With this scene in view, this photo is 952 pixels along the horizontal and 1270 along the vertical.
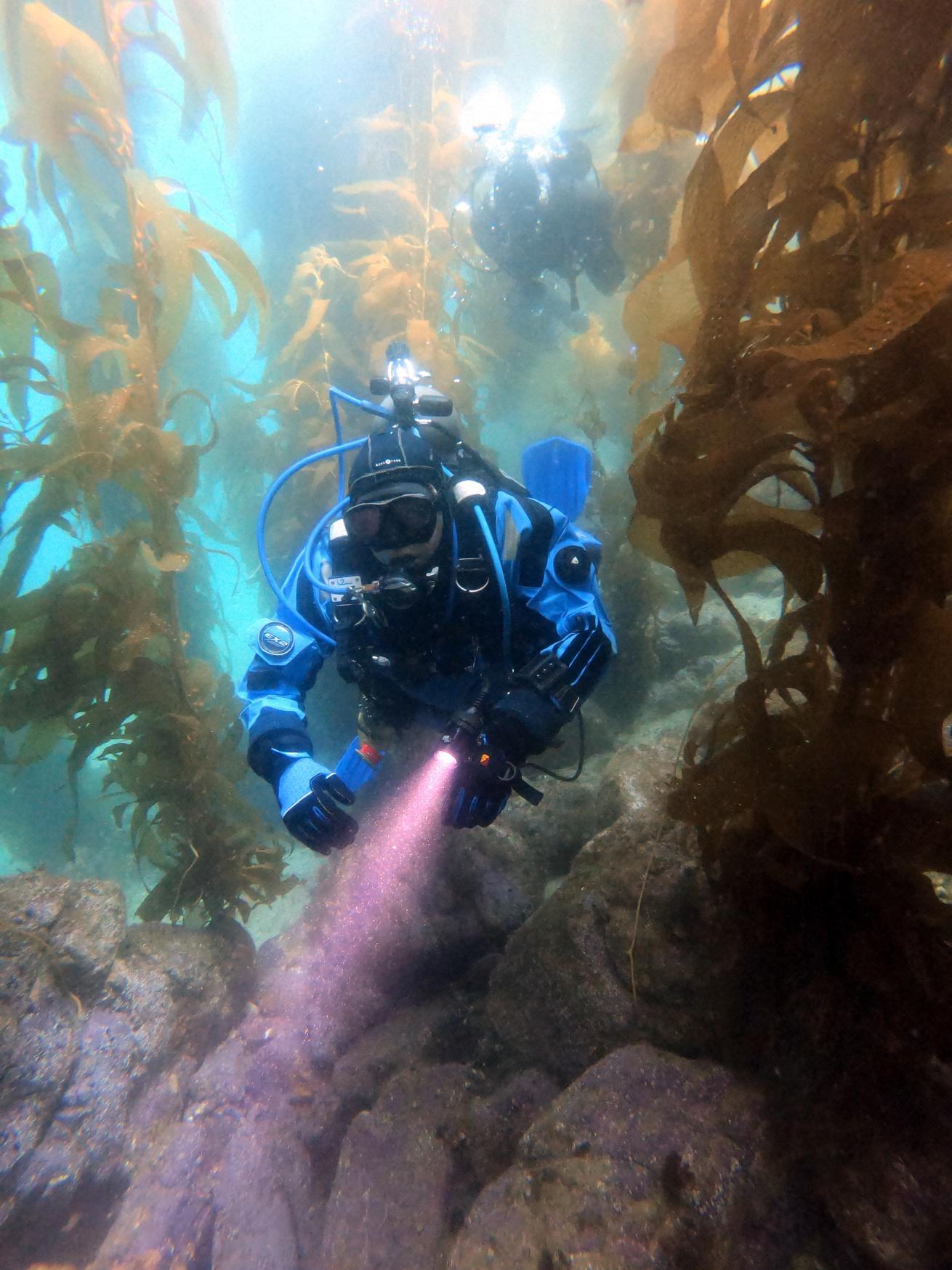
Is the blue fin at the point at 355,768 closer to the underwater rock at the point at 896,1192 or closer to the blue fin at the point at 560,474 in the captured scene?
the blue fin at the point at 560,474

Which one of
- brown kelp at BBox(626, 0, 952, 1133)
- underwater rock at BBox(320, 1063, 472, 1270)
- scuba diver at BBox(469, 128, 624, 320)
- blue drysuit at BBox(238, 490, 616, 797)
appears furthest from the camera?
scuba diver at BBox(469, 128, 624, 320)

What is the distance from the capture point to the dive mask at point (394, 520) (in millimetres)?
3000

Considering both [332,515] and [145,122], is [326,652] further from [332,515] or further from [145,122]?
[145,122]

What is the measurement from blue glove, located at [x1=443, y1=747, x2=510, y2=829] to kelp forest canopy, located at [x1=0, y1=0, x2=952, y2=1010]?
813 mm

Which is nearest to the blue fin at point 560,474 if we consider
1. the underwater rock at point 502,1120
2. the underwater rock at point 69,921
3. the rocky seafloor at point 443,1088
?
the rocky seafloor at point 443,1088

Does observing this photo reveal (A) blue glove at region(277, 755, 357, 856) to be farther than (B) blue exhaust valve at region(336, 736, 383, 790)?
No

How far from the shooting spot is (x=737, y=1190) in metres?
1.57

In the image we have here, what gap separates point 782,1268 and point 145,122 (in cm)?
1783

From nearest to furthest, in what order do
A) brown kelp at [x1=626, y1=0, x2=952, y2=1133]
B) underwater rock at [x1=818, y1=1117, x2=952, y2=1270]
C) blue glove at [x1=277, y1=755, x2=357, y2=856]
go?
underwater rock at [x1=818, y1=1117, x2=952, y2=1270], brown kelp at [x1=626, y1=0, x2=952, y2=1133], blue glove at [x1=277, y1=755, x2=357, y2=856]

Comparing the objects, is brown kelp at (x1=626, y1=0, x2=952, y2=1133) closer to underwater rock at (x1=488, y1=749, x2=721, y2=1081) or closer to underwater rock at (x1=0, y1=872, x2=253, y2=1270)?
underwater rock at (x1=488, y1=749, x2=721, y2=1081)

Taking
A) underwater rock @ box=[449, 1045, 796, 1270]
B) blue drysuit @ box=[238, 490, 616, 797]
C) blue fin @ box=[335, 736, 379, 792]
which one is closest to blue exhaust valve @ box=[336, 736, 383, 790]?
blue fin @ box=[335, 736, 379, 792]

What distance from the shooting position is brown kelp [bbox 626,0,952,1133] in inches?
57.7

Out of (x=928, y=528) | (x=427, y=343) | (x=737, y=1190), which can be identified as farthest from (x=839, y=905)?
(x=427, y=343)

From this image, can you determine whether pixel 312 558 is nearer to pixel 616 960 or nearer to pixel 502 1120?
pixel 616 960
